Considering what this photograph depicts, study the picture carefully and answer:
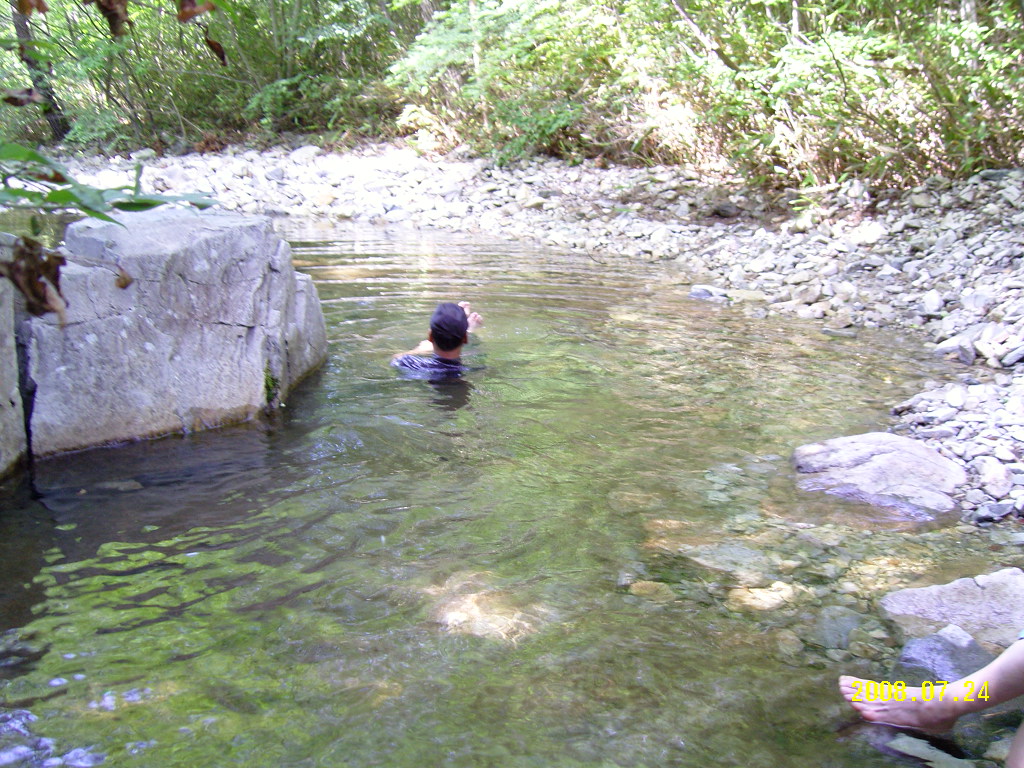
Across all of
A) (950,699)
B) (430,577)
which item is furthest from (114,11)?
(950,699)

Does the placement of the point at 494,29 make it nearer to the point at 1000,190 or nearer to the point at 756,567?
the point at 1000,190

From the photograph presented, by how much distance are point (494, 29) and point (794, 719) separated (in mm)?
14445

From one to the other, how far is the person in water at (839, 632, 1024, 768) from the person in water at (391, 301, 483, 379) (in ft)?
12.4

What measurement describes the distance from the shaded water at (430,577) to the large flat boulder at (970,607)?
1.59 ft

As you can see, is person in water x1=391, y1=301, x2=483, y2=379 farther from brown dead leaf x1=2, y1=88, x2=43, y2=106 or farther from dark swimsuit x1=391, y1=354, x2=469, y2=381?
brown dead leaf x1=2, y1=88, x2=43, y2=106

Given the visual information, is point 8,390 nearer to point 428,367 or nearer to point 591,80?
point 428,367

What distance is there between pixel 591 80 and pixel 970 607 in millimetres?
13048

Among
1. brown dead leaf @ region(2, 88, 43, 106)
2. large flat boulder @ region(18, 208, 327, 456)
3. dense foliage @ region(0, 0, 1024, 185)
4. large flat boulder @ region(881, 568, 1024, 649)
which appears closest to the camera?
brown dead leaf @ region(2, 88, 43, 106)

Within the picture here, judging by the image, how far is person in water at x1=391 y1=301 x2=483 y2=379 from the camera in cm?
586

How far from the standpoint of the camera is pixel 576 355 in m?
6.39

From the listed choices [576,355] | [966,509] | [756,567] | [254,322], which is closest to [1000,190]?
[576,355]

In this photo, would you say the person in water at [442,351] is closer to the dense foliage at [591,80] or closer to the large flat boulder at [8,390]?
the dense foliage at [591,80]

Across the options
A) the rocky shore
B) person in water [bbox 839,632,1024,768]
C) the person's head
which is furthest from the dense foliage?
person in water [bbox 839,632,1024,768]

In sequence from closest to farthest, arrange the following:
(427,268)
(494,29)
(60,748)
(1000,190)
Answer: (60,748)
(1000,190)
(427,268)
(494,29)
